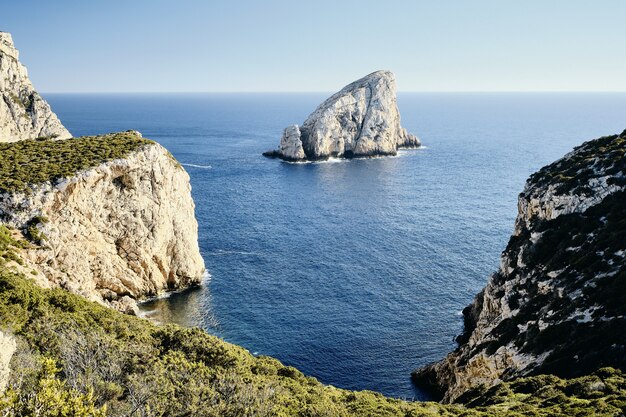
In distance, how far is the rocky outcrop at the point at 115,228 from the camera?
180 ft

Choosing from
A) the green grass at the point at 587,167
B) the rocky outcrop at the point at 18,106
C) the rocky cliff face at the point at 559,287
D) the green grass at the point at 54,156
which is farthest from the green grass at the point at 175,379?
the rocky outcrop at the point at 18,106

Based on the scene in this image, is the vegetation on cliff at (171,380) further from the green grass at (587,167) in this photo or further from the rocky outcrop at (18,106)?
the rocky outcrop at (18,106)

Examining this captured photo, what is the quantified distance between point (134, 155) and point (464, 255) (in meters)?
53.0

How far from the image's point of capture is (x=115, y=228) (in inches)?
2581

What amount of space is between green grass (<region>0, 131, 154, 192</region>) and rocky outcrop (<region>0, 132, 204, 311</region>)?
1.20 metres

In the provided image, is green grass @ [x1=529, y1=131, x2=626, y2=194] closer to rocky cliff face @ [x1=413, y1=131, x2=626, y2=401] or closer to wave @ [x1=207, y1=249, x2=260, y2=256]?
rocky cliff face @ [x1=413, y1=131, x2=626, y2=401]

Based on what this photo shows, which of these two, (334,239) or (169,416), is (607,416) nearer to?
(169,416)

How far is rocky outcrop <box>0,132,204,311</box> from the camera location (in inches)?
2156

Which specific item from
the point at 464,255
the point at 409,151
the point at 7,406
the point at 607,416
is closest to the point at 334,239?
the point at 464,255

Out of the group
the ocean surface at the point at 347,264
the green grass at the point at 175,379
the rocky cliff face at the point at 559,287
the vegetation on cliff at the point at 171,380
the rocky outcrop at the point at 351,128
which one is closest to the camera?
the vegetation on cliff at the point at 171,380

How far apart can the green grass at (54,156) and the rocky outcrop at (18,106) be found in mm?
53858

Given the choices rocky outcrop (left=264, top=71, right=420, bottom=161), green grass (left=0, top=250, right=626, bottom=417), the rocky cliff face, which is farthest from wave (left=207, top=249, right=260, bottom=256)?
rocky outcrop (left=264, top=71, right=420, bottom=161)

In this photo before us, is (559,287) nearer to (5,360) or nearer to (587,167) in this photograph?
(587,167)

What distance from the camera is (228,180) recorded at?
134125 mm
